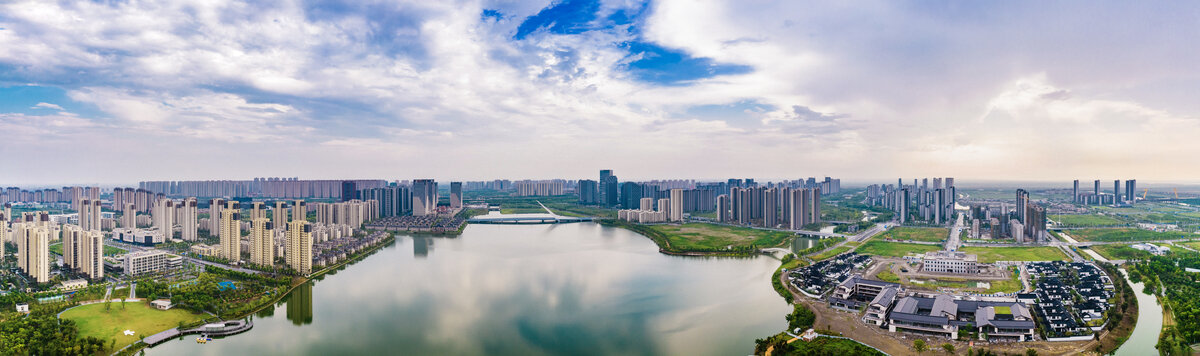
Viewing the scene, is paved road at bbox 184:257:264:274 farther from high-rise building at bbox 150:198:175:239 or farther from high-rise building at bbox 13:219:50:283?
high-rise building at bbox 150:198:175:239

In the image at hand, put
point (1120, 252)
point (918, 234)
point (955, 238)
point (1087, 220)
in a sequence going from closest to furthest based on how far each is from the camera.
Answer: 1. point (1120, 252)
2. point (955, 238)
3. point (918, 234)
4. point (1087, 220)

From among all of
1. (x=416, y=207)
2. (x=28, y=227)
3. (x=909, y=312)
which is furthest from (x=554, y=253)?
(x=416, y=207)

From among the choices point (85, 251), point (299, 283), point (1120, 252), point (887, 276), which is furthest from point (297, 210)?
point (1120, 252)

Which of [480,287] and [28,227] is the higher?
[28,227]

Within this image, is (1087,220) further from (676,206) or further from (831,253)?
(676,206)

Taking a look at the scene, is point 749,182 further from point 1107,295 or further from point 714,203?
point 1107,295

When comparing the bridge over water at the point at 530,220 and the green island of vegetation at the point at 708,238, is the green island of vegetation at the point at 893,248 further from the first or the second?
the bridge over water at the point at 530,220

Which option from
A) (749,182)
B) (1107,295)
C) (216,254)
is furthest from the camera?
(749,182)

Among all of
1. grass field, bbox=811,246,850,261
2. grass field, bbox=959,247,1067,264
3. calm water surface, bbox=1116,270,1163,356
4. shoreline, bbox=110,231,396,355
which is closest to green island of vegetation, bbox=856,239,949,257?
grass field, bbox=811,246,850,261
